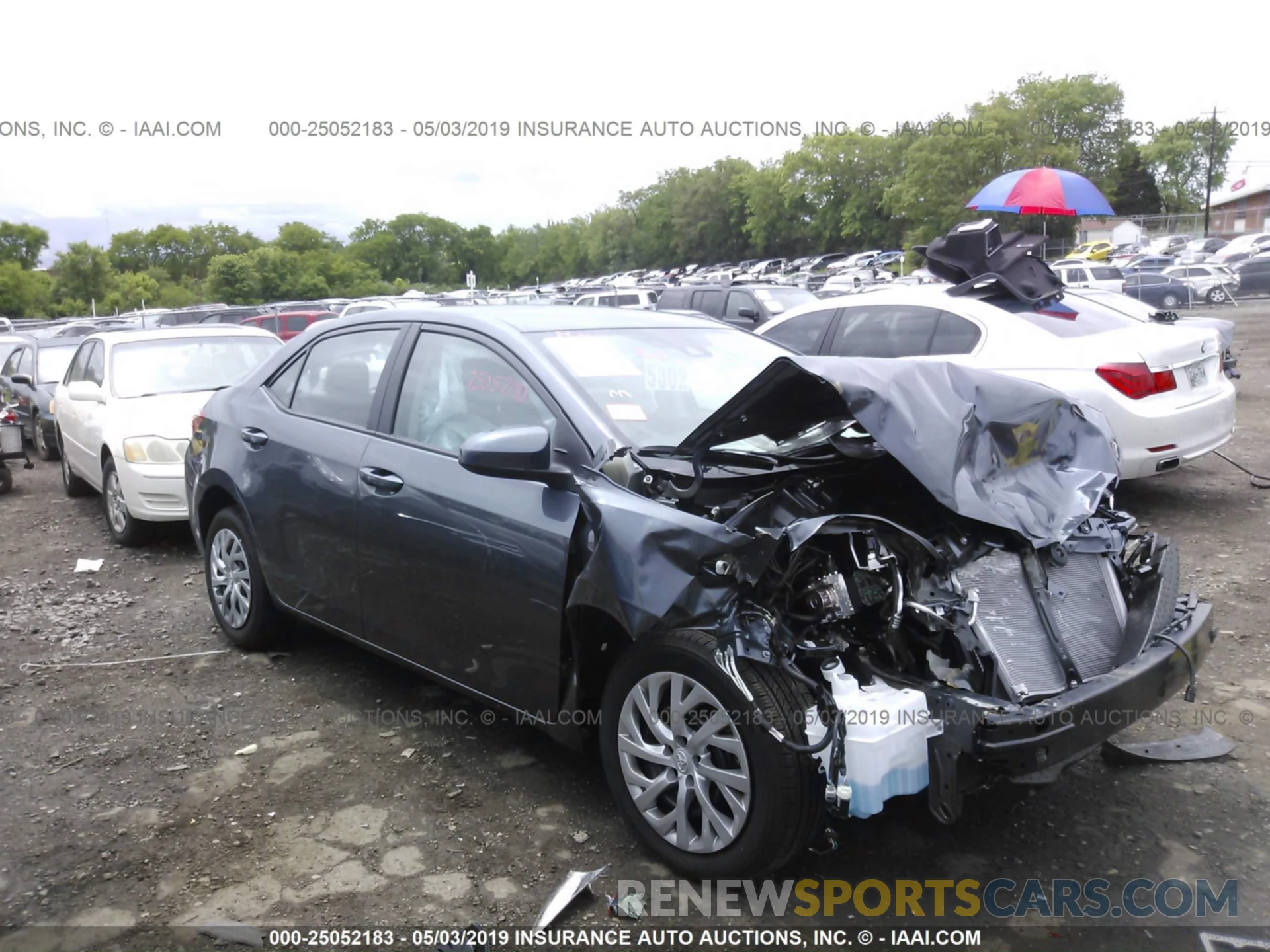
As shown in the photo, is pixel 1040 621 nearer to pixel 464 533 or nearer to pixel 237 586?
pixel 464 533

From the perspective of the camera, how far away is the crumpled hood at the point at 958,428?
3084 millimetres

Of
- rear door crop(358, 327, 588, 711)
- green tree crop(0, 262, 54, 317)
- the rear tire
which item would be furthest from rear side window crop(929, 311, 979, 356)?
green tree crop(0, 262, 54, 317)

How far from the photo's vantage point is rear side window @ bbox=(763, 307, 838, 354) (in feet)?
26.3

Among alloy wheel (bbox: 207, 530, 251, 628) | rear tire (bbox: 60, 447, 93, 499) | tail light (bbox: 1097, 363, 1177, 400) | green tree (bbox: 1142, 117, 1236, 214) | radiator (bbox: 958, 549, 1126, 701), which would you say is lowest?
rear tire (bbox: 60, 447, 93, 499)

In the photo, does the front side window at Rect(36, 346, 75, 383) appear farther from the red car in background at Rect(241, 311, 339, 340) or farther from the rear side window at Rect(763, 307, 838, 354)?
the rear side window at Rect(763, 307, 838, 354)

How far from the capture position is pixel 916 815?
343 centimetres

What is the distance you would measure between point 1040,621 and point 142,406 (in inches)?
273

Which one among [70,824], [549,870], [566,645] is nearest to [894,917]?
[549,870]

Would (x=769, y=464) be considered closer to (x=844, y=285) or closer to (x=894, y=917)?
(x=894, y=917)

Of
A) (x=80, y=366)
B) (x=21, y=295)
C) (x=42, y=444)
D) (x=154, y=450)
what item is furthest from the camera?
(x=21, y=295)

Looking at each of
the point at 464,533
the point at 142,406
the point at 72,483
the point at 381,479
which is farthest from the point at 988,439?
the point at 72,483

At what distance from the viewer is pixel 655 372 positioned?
→ 4.00 metres

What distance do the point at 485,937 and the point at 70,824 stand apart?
174 cm

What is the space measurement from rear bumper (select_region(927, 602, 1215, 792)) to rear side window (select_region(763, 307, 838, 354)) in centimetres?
529
